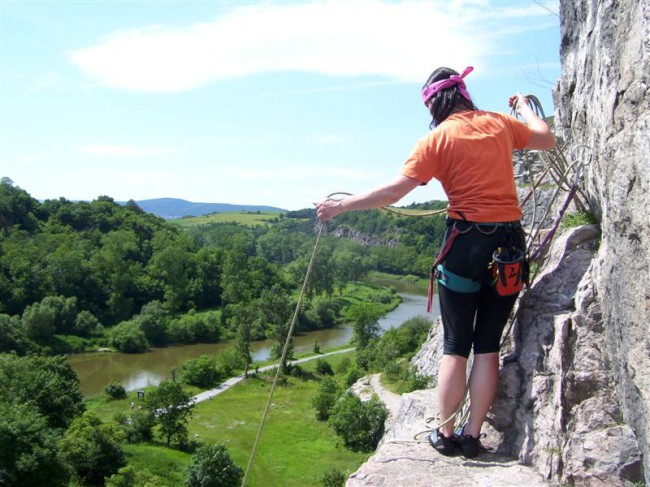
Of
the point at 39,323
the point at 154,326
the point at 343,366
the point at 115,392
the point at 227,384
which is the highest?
the point at 39,323

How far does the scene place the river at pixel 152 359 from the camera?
45.5 m

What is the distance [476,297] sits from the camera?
414 centimetres

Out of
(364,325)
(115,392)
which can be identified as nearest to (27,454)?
(115,392)

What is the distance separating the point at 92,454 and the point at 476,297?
25.7 meters

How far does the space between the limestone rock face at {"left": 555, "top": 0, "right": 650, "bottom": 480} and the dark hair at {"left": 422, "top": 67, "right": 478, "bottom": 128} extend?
3.06ft

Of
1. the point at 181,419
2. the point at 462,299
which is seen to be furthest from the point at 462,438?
the point at 181,419

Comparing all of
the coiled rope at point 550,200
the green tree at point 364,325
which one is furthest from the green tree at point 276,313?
the coiled rope at point 550,200

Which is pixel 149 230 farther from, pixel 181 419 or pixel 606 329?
pixel 606 329

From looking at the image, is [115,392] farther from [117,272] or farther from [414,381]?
[117,272]

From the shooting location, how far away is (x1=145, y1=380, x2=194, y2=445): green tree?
31.1 meters

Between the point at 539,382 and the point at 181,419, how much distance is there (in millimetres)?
30387

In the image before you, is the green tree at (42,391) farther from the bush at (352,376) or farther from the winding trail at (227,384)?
→ the bush at (352,376)

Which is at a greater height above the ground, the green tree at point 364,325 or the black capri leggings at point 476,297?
the black capri leggings at point 476,297

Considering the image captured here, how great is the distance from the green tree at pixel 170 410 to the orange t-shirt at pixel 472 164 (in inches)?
1176
